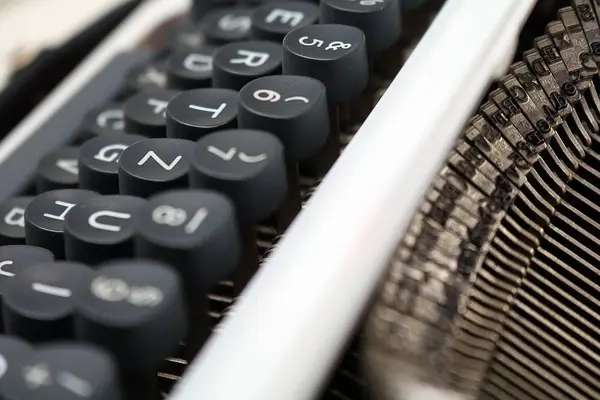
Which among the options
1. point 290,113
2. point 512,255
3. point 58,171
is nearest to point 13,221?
point 58,171

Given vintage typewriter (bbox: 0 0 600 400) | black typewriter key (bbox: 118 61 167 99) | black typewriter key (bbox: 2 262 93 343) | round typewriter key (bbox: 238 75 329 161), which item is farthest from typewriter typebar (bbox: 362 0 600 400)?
black typewriter key (bbox: 118 61 167 99)

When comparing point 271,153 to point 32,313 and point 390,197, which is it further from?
point 32,313

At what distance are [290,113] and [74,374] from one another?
0.28 meters

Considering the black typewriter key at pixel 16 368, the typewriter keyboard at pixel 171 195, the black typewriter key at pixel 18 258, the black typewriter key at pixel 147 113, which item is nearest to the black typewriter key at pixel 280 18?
→ the typewriter keyboard at pixel 171 195

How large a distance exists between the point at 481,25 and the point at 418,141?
159mm

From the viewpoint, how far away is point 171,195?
56cm

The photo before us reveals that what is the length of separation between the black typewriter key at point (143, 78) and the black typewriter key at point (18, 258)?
1.22 ft

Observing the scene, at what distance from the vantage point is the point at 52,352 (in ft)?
1.55

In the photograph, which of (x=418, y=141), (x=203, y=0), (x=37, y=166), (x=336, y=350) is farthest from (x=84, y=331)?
(x=203, y=0)

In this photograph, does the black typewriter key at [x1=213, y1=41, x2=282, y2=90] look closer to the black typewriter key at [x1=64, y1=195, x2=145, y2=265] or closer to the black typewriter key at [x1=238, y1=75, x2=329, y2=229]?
the black typewriter key at [x1=238, y1=75, x2=329, y2=229]

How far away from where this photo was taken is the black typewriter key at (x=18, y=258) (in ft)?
2.01

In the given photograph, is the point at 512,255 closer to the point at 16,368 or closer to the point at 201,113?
the point at 201,113

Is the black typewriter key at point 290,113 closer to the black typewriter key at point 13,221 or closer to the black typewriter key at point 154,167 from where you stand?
the black typewriter key at point 154,167

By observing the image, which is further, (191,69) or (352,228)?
(191,69)
